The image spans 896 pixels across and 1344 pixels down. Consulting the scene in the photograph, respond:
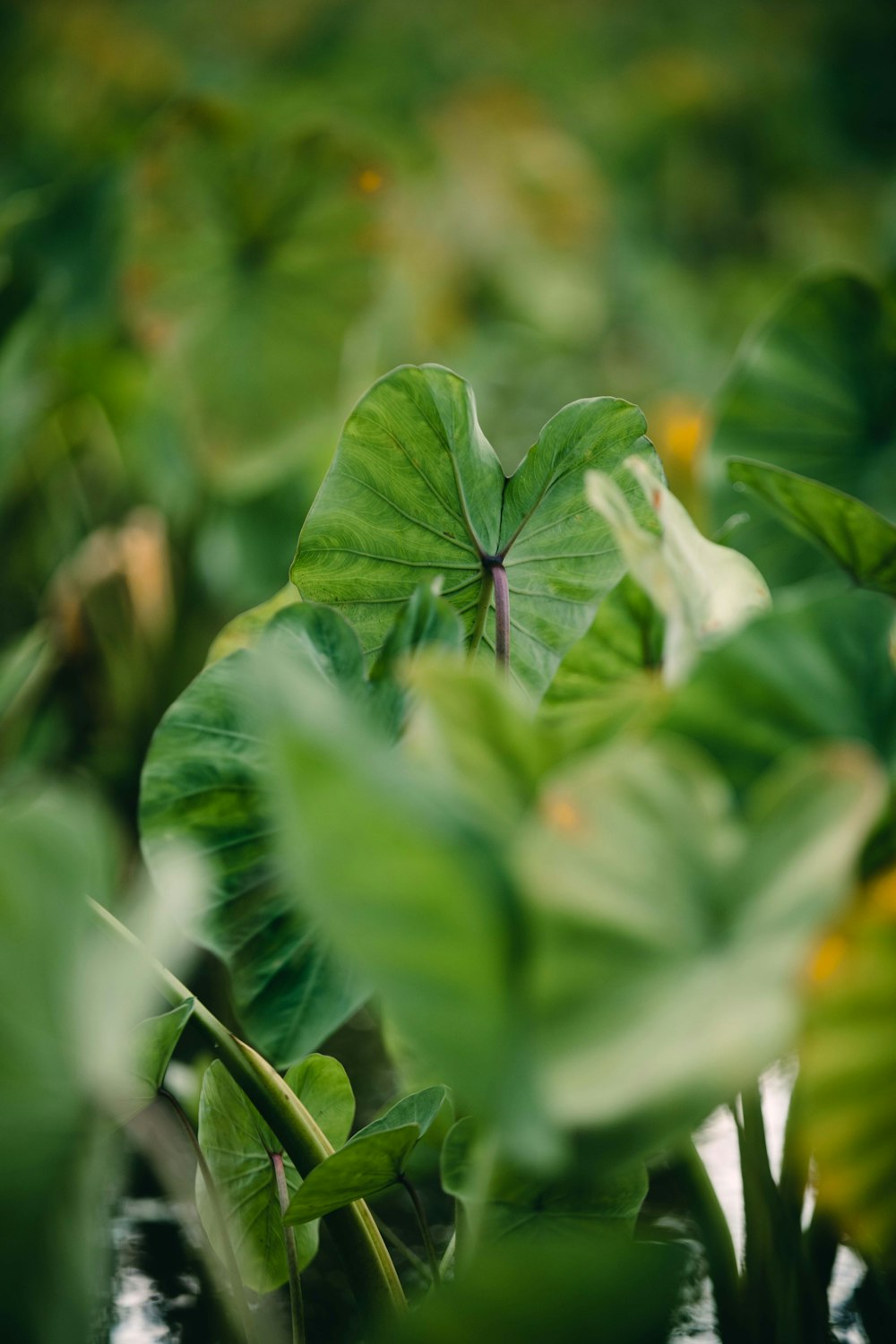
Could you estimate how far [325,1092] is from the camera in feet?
1.29

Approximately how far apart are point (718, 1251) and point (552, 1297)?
22 centimetres

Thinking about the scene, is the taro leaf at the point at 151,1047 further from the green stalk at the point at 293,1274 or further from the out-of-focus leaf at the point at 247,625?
the out-of-focus leaf at the point at 247,625

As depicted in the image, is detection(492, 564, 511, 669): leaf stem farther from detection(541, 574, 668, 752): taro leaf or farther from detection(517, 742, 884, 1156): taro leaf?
detection(517, 742, 884, 1156): taro leaf

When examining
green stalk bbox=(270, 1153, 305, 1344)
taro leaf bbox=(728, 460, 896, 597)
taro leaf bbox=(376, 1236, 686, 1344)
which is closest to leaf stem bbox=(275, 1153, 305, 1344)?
green stalk bbox=(270, 1153, 305, 1344)

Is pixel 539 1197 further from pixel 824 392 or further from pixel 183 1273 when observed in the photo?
pixel 824 392

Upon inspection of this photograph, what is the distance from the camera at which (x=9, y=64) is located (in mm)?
2512

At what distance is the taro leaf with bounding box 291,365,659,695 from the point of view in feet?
1.23

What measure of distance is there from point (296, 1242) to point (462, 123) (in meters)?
2.90

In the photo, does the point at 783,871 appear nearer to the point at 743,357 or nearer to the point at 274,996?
the point at 274,996

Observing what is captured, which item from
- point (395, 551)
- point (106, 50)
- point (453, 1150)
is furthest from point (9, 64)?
point (453, 1150)

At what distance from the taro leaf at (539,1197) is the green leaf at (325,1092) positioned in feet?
0.20

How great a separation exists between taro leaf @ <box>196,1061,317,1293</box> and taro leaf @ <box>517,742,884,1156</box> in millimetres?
194

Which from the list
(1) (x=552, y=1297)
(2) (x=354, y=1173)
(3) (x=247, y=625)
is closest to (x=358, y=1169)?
(2) (x=354, y=1173)

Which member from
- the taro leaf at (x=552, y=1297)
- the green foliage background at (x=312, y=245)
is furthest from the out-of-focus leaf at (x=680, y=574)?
the green foliage background at (x=312, y=245)
